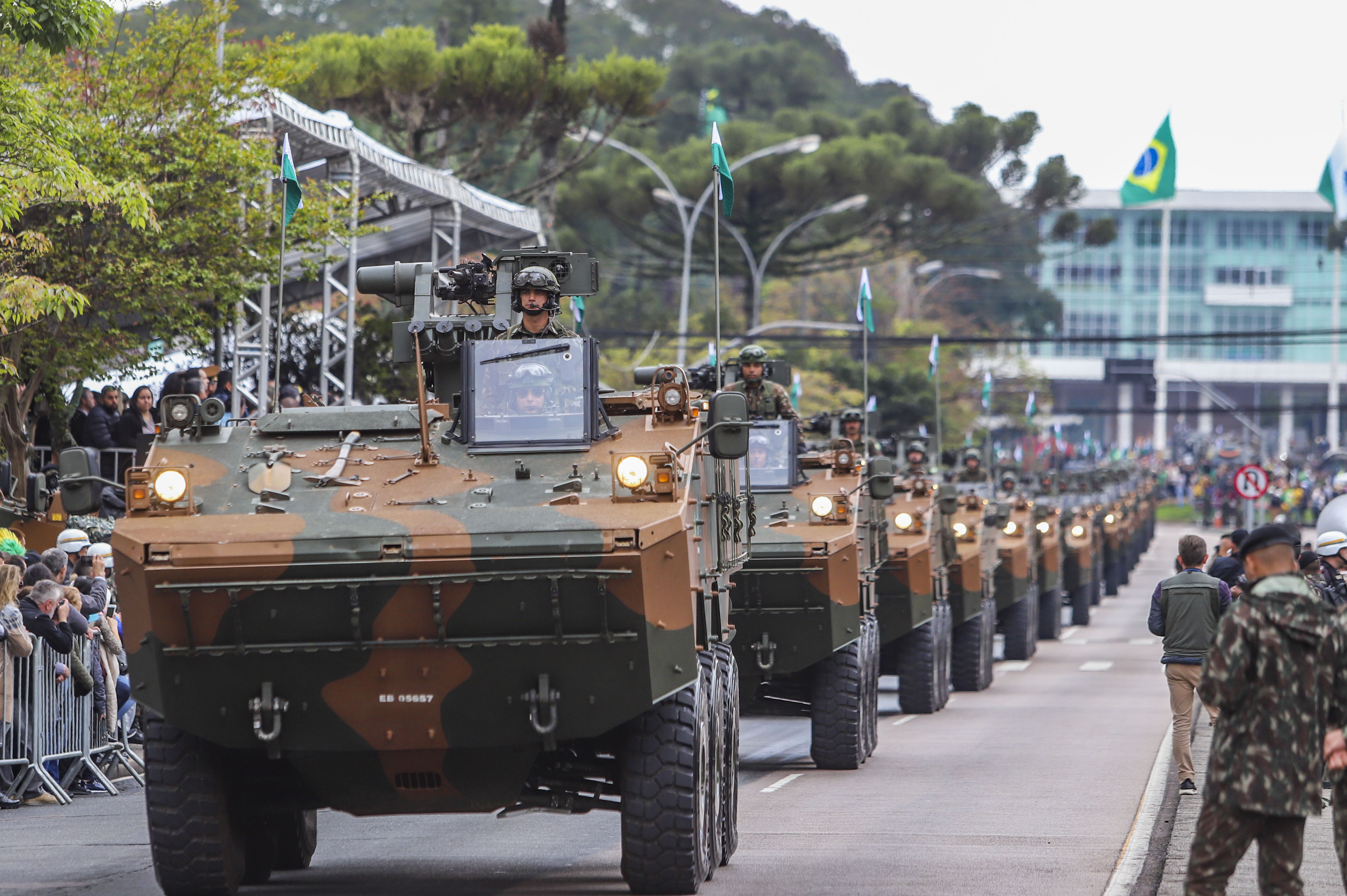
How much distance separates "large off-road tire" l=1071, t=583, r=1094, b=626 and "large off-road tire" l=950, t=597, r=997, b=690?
47.6ft

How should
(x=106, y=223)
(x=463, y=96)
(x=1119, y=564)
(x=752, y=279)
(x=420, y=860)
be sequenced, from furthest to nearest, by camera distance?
(x=1119, y=564)
(x=752, y=279)
(x=463, y=96)
(x=106, y=223)
(x=420, y=860)

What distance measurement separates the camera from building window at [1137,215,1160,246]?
113750 millimetres

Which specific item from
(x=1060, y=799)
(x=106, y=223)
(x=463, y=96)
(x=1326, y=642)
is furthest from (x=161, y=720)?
(x=463, y=96)

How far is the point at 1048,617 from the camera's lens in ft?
121

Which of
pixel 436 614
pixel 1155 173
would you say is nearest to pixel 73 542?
pixel 436 614

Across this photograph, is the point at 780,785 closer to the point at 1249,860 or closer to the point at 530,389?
the point at 1249,860

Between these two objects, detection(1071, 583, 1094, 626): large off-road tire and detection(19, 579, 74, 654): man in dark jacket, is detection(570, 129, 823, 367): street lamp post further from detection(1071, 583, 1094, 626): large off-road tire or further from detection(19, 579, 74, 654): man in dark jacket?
detection(19, 579, 74, 654): man in dark jacket

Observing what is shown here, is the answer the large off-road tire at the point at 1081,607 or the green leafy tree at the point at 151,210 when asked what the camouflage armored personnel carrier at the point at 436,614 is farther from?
the large off-road tire at the point at 1081,607

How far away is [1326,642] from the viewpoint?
7.41 meters

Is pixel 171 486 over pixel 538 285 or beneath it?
beneath

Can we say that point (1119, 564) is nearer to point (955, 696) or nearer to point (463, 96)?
point (463, 96)

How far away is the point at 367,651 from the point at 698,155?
41.3 meters

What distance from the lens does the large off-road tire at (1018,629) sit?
1238 inches

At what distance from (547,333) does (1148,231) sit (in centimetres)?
10698
